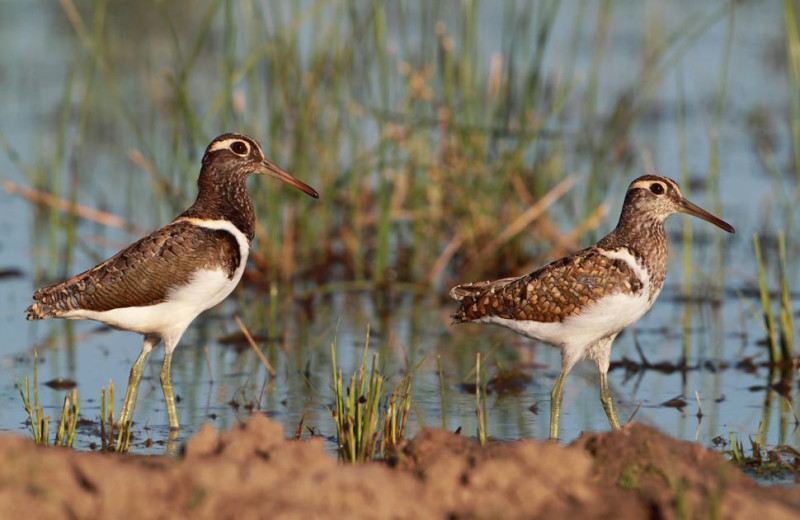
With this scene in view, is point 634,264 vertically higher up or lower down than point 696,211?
lower down

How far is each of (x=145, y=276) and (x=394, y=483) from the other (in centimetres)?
278

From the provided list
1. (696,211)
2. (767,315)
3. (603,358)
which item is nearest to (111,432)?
(603,358)

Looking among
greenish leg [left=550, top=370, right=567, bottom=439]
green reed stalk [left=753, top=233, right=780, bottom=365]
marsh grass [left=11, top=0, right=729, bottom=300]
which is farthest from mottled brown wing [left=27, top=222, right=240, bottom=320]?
green reed stalk [left=753, top=233, right=780, bottom=365]

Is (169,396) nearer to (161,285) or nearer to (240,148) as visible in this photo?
(161,285)

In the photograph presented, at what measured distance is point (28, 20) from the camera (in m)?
19.6

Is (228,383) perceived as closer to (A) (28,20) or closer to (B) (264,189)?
(B) (264,189)

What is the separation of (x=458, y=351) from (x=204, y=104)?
21.8ft

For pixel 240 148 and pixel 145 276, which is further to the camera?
pixel 240 148

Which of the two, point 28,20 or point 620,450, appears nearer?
point 620,450

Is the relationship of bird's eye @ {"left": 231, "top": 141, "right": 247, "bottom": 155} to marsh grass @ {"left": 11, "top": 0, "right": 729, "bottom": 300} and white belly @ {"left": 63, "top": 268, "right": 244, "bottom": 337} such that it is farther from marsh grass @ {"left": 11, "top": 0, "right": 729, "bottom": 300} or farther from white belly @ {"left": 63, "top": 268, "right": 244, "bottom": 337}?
marsh grass @ {"left": 11, "top": 0, "right": 729, "bottom": 300}

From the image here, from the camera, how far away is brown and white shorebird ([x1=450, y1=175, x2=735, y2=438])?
23.0 ft

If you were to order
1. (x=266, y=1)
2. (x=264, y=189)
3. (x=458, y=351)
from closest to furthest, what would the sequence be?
(x=458, y=351)
(x=264, y=189)
(x=266, y=1)

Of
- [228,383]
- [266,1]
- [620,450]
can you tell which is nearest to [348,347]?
[228,383]

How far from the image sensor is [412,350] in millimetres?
9273
